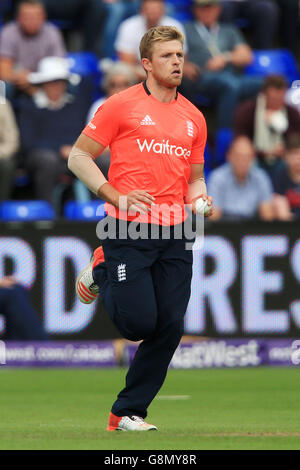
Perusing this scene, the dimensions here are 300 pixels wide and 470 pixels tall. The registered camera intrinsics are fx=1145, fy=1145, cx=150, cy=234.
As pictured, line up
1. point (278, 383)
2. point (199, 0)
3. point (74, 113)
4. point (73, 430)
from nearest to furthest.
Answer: point (73, 430), point (278, 383), point (74, 113), point (199, 0)

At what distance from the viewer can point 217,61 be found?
1548 centimetres

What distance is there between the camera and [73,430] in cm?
675

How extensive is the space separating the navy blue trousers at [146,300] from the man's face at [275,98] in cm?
811

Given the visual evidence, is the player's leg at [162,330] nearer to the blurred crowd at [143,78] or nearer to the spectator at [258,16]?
the blurred crowd at [143,78]

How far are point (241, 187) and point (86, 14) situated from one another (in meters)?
4.26

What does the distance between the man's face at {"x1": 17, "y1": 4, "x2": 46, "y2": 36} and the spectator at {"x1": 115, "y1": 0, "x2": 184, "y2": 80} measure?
3.67 feet

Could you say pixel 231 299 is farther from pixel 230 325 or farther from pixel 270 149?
pixel 270 149

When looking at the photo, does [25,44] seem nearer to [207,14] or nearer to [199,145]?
[207,14]

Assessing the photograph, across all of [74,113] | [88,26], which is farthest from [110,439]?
[88,26]

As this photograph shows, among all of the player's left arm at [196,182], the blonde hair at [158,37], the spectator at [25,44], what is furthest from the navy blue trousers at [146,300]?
the spectator at [25,44]

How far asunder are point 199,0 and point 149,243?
31.3 feet

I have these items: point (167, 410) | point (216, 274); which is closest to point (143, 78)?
point (216, 274)

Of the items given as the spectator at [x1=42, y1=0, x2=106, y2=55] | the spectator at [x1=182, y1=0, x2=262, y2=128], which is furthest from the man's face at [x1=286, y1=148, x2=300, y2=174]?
the spectator at [x1=42, y1=0, x2=106, y2=55]

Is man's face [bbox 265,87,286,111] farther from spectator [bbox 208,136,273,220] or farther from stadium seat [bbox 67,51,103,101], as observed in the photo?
stadium seat [bbox 67,51,103,101]
